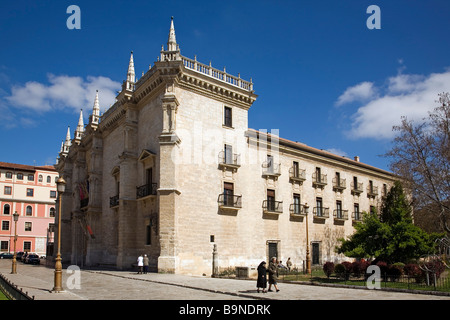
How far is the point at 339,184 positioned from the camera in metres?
41.1

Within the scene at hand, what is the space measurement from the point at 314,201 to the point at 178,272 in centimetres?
1767

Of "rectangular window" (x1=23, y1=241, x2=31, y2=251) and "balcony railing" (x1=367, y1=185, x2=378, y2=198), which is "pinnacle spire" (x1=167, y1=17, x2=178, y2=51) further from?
"rectangular window" (x1=23, y1=241, x2=31, y2=251)

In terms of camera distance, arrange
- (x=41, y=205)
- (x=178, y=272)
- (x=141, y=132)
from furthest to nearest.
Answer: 1. (x=41, y=205)
2. (x=141, y=132)
3. (x=178, y=272)

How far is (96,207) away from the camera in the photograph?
37.7m

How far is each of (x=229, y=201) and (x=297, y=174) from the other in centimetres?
979

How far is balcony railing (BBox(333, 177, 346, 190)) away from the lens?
40.3 m

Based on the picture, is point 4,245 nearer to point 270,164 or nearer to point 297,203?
point 270,164

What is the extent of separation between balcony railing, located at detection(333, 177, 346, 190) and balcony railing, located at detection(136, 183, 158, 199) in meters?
20.6

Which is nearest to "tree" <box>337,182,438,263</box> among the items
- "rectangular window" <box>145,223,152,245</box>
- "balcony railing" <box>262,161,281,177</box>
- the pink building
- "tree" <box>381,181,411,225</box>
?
"tree" <box>381,181,411,225</box>

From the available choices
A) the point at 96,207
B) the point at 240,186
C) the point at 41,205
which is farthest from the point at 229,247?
the point at 41,205

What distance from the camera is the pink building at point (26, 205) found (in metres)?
67.5

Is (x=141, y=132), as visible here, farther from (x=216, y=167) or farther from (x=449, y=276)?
(x=449, y=276)

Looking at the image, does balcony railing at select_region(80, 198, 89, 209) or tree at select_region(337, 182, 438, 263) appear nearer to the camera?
tree at select_region(337, 182, 438, 263)

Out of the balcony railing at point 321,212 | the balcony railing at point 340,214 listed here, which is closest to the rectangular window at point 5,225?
the balcony railing at point 321,212
